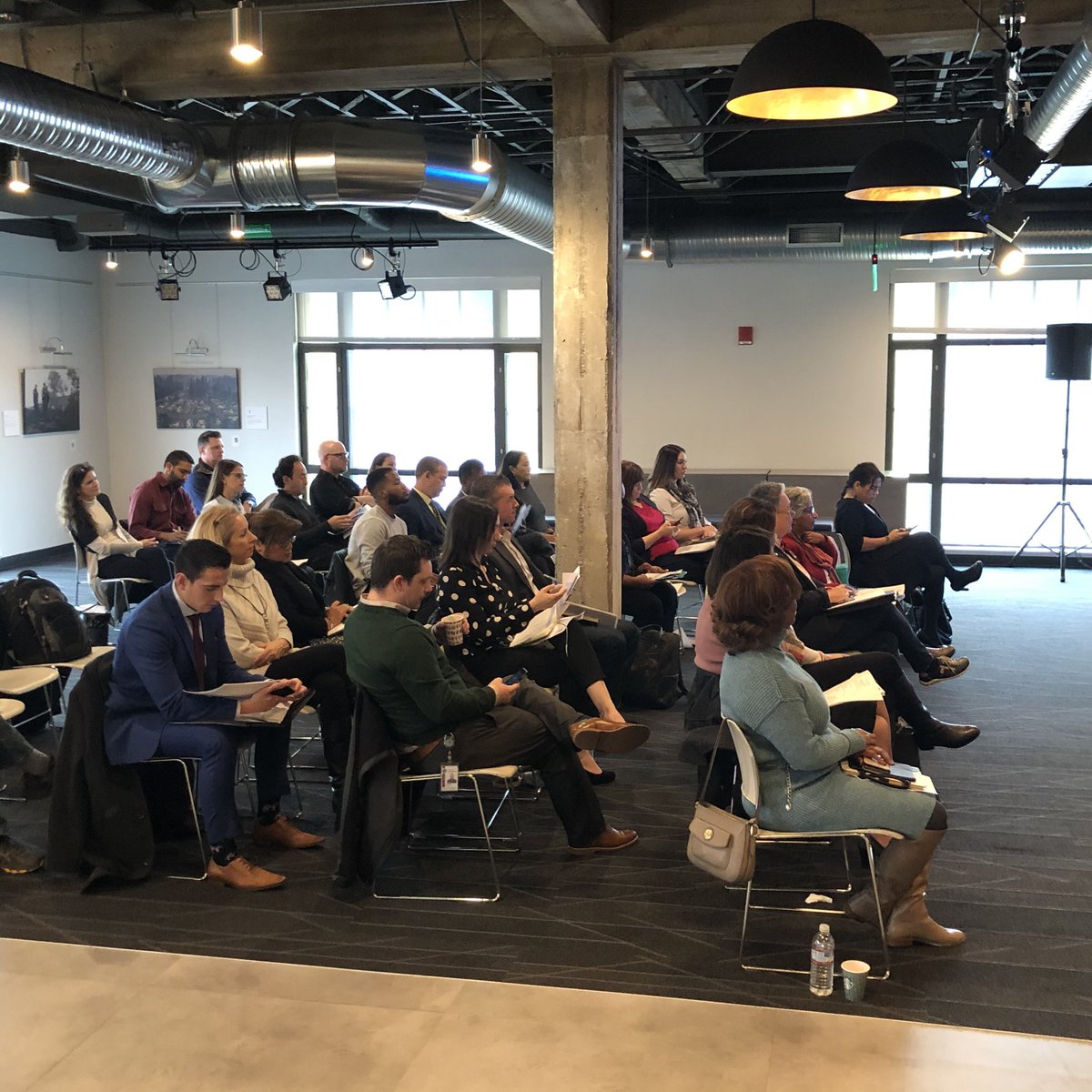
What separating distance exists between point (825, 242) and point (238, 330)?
675cm

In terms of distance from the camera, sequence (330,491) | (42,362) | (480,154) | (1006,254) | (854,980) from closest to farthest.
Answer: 1. (854,980)
2. (480,154)
3. (330,491)
4. (1006,254)
5. (42,362)

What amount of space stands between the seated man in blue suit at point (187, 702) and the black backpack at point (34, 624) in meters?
1.37

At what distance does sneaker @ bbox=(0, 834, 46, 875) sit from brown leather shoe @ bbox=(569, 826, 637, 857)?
2.06m

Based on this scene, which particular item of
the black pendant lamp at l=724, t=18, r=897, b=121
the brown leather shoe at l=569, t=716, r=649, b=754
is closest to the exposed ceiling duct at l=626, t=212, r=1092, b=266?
the brown leather shoe at l=569, t=716, r=649, b=754

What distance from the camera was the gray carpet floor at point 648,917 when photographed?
144 inches

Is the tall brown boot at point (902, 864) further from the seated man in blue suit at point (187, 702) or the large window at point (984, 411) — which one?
the large window at point (984, 411)

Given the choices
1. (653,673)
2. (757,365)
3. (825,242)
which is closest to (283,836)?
(653,673)

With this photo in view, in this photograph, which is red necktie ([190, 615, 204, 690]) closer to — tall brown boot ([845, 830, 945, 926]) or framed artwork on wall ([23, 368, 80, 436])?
tall brown boot ([845, 830, 945, 926])

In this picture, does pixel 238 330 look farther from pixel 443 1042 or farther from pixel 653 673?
pixel 443 1042

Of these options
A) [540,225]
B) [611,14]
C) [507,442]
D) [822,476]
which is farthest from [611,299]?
[507,442]

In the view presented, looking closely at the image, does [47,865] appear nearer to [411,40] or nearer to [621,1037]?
[621,1037]

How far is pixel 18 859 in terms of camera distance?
4.59 m

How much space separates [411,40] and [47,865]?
15.5 ft

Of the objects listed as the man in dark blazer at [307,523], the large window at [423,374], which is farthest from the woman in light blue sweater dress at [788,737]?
the large window at [423,374]
